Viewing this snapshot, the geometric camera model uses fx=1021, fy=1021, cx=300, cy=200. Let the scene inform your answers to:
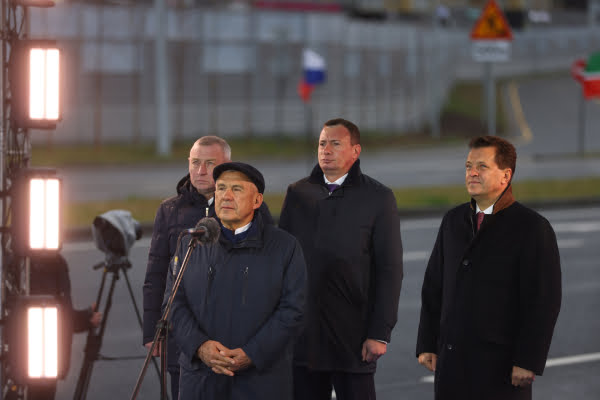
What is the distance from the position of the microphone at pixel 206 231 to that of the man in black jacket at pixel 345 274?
1237 mm

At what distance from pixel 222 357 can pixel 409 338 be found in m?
5.30

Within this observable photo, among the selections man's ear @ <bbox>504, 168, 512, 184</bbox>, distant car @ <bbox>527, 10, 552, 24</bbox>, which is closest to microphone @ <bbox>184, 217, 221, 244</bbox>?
man's ear @ <bbox>504, 168, 512, 184</bbox>

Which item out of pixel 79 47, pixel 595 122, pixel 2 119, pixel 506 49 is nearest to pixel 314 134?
pixel 79 47

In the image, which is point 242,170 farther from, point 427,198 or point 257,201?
point 427,198

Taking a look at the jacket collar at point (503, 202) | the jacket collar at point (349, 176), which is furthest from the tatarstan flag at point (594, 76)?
the jacket collar at point (503, 202)

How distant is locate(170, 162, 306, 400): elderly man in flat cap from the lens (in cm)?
491

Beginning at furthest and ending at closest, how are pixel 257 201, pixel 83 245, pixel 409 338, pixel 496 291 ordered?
1. pixel 83 245
2. pixel 409 338
3. pixel 496 291
4. pixel 257 201

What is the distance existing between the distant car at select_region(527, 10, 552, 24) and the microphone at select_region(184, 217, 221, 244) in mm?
73865

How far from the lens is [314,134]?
41.3 meters

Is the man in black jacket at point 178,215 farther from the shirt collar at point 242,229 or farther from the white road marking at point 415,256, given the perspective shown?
the white road marking at point 415,256

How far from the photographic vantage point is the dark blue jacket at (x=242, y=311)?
4.92 m

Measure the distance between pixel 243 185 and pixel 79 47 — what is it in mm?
33579

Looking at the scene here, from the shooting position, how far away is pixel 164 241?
595 cm

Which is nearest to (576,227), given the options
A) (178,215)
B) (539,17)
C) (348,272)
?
(348,272)
